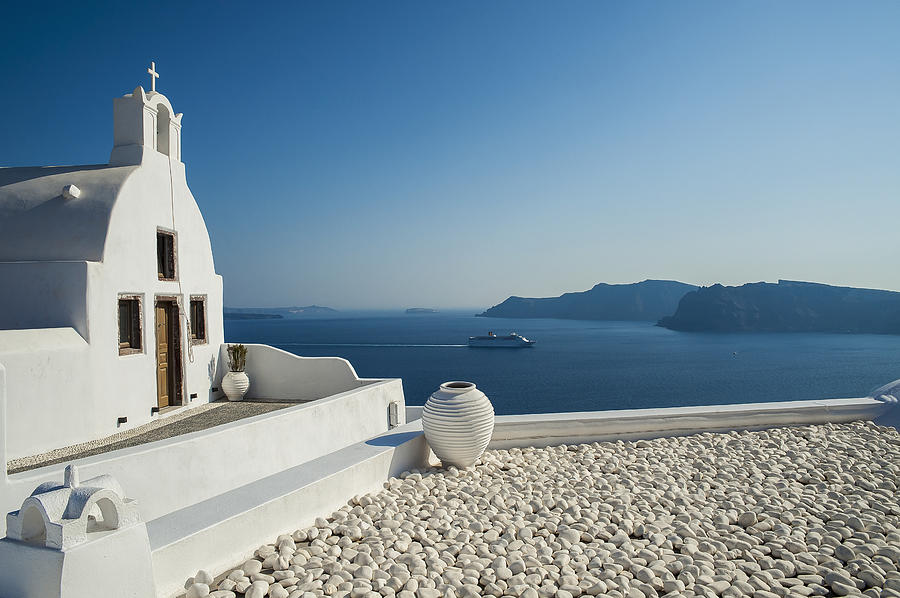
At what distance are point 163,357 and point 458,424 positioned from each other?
18.5ft

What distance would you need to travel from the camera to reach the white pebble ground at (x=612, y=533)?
2811 mm

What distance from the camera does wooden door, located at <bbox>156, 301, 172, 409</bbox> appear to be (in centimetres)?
786

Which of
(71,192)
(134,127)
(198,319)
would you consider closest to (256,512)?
(71,192)

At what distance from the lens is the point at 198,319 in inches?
350

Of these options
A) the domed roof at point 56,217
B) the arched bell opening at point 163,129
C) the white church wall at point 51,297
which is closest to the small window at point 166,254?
the domed roof at point 56,217

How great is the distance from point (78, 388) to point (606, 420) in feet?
20.1

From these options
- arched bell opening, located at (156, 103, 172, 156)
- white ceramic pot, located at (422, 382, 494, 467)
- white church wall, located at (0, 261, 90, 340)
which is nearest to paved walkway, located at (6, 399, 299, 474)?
white church wall, located at (0, 261, 90, 340)

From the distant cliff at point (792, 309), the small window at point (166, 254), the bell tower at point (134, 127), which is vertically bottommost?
the distant cliff at point (792, 309)

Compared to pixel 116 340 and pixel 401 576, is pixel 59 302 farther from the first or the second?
pixel 401 576

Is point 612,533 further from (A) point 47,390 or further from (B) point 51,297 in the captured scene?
(B) point 51,297

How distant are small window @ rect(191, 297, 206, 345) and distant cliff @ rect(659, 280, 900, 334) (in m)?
102

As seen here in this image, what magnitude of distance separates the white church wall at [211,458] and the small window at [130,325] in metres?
3.08

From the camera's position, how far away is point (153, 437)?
253 inches

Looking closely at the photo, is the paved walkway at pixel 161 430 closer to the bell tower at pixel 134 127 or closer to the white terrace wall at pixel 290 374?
the white terrace wall at pixel 290 374
